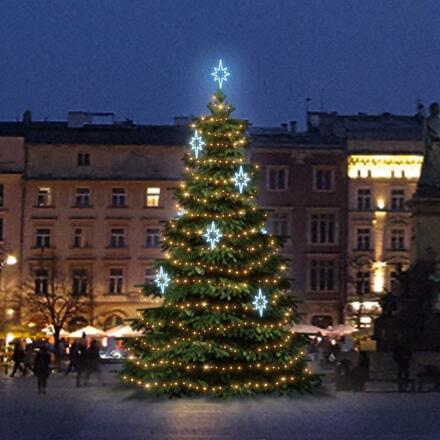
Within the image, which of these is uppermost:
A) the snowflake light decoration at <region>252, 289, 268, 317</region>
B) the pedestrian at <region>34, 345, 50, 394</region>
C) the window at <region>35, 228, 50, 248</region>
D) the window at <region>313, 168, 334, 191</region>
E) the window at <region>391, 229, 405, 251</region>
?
the window at <region>313, 168, 334, 191</region>

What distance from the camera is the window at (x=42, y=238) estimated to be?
78.8m

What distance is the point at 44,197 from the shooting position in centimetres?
7925

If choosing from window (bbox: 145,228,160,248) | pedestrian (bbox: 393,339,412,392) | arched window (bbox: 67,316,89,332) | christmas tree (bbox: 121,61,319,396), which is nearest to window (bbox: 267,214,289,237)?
window (bbox: 145,228,160,248)

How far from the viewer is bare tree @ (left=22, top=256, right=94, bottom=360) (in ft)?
245

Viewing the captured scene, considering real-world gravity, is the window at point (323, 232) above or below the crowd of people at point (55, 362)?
above

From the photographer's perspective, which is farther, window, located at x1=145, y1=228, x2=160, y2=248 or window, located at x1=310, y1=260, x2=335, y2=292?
window, located at x1=145, y1=228, x2=160, y2=248

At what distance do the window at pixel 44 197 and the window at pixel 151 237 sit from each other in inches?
217

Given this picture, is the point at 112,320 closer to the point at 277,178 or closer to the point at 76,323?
the point at 76,323

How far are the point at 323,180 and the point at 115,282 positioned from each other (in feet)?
41.4

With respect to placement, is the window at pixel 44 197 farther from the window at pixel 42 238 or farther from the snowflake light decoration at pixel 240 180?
the snowflake light decoration at pixel 240 180

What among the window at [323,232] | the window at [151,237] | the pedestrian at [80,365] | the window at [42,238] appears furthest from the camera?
the window at [323,232]

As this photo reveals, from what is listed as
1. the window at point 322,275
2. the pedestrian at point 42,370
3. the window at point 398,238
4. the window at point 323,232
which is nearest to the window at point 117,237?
the window at point 323,232

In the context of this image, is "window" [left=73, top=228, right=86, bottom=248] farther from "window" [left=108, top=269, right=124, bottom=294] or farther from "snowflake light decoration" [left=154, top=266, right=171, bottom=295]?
"snowflake light decoration" [left=154, top=266, right=171, bottom=295]

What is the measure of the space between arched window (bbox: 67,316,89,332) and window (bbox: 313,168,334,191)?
14.5m
